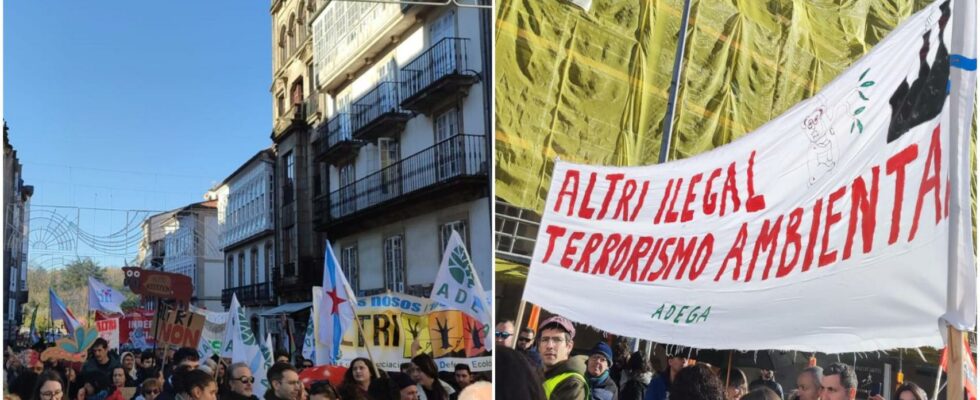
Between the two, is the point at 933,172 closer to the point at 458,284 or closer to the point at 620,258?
the point at 620,258

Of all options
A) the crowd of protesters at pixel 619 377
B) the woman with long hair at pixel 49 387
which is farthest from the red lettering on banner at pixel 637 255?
the woman with long hair at pixel 49 387

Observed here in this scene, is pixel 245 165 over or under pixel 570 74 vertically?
under

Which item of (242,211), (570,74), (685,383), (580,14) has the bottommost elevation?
(685,383)

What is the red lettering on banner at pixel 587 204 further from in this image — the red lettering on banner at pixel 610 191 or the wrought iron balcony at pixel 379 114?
the wrought iron balcony at pixel 379 114

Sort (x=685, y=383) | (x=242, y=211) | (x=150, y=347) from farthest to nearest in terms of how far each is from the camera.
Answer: (x=685, y=383), (x=242, y=211), (x=150, y=347)

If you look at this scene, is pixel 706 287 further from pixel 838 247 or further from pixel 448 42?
pixel 448 42

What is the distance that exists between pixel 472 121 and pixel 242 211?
0.88m

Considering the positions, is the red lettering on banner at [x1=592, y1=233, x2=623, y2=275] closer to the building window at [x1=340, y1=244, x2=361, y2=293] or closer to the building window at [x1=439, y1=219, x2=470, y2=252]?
the building window at [x1=439, y1=219, x2=470, y2=252]

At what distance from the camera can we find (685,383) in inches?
145

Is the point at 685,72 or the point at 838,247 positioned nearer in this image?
the point at 838,247

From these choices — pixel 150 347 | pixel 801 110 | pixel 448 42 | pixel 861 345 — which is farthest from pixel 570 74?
pixel 150 347

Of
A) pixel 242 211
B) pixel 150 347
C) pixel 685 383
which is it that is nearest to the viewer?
pixel 150 347

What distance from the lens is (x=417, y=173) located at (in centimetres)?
345

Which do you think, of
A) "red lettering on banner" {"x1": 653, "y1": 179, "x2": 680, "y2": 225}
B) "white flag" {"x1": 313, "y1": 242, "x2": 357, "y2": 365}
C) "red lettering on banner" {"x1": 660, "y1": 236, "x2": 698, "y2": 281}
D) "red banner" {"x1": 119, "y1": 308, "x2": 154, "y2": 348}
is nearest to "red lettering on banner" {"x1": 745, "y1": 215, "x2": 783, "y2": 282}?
"red lettering on banner" {"x1": 660, "y1": 236, "x2": 698, "y2": 281}
